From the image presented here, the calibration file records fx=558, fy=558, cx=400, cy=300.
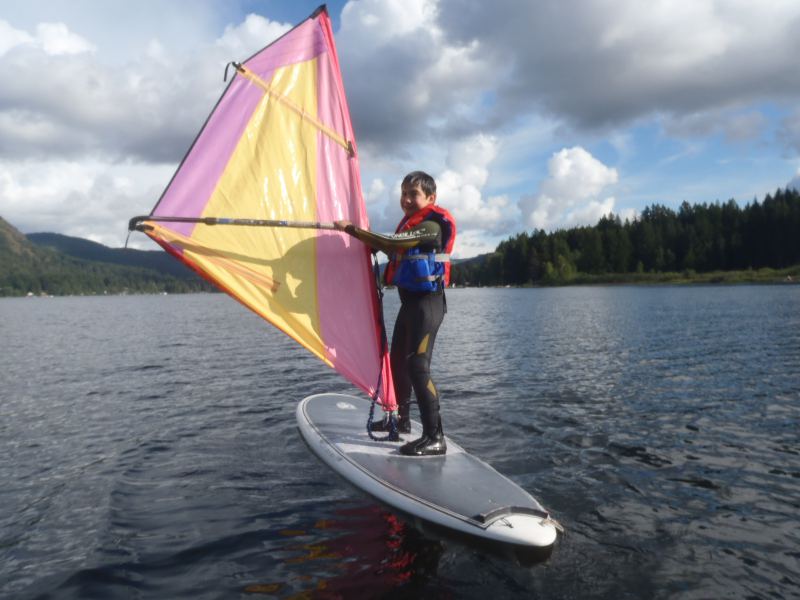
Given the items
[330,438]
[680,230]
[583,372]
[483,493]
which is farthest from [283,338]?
[680,230]

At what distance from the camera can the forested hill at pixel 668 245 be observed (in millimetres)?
130625

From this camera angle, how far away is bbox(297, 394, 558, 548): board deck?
5820 mm

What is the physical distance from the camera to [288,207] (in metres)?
7.61

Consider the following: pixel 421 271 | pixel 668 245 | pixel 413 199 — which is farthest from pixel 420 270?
pixel 668 245

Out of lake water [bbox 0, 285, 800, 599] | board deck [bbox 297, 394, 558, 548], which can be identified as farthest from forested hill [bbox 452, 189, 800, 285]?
board deck [bbox 297, 394, 558, 548]

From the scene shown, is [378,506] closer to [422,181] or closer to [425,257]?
[425,257]

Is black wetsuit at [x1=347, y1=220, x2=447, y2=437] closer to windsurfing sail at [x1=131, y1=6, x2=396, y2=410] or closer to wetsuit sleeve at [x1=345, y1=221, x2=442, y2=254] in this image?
wetsuit sleeve at [x1=345, y1=221, x2=442, y2=254]

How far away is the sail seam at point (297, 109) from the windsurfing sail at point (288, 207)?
14 mm

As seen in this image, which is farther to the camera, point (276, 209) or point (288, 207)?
point (288, 207)

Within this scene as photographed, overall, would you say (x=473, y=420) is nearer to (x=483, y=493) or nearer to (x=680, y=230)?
(x=483, y=493)

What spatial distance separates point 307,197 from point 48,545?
5.36 metres

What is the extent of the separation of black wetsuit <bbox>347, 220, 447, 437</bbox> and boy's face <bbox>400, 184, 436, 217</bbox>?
483 mm

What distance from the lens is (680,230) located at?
147 metres

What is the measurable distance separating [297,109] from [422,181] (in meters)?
1.99
